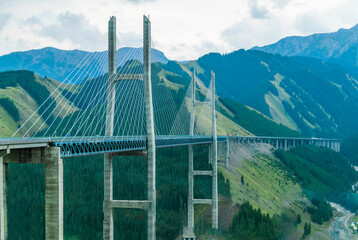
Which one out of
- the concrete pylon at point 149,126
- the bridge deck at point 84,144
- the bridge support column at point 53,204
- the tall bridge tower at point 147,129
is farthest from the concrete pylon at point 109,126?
the bridge support column at point 53,204

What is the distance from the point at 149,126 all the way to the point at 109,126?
5324 millimetres

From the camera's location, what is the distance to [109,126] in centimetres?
6406

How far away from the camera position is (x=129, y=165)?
164125 mm

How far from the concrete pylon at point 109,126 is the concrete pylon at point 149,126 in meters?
4.30

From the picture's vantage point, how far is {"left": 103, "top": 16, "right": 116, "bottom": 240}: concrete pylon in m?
64.9

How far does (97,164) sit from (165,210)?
48.6 meters

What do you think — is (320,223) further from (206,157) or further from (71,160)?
(71,160)

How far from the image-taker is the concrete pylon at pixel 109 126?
213 feet

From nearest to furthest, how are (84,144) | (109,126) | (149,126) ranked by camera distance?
(84,144) < (109,126) < (149,126)

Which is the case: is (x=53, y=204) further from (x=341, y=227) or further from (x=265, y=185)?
(x=265, y=185)

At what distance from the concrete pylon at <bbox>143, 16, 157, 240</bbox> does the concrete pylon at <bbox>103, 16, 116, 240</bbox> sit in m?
4.30

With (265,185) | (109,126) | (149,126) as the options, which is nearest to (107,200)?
(109,126)

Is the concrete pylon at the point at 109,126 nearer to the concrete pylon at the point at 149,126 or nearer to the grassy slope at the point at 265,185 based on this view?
the concrete pylon at the point at 149,126

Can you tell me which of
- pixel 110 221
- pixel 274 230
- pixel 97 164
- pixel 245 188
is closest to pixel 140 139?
pixel 110 221
